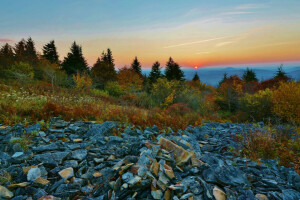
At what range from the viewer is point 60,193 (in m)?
2.27

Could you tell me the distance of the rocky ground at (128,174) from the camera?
232cm

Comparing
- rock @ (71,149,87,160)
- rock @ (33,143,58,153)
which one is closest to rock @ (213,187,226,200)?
rock @ (71,149,87,160)

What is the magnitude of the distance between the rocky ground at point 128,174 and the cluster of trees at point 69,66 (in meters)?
20.2

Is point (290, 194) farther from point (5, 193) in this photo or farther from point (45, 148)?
point (45, 148)

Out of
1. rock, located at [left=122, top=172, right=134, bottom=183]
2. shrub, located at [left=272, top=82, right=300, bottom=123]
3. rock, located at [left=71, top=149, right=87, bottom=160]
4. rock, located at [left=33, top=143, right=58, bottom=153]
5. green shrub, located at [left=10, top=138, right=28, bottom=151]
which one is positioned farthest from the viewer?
shrub, located at [left=272, top=82, right=300, bottom=123]

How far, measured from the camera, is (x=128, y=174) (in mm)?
2529

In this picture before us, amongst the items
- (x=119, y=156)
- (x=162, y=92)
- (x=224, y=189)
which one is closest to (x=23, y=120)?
(x=119, y=156)

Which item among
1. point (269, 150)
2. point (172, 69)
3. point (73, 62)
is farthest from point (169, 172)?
point (73, 62)

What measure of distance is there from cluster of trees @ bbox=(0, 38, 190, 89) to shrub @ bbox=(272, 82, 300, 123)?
1926 cm

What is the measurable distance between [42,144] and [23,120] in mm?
1782

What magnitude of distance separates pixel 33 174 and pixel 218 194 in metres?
2.50

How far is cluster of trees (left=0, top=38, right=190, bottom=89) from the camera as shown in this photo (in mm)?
23609

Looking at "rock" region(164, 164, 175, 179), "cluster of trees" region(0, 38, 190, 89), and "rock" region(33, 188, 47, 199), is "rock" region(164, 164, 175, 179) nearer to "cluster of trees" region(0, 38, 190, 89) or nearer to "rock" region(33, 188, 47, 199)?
"rock" region(33, 188, 47, 199)

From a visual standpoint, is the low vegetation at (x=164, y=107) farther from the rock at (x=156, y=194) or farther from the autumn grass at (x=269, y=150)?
the rock at (x=156, y=194)
